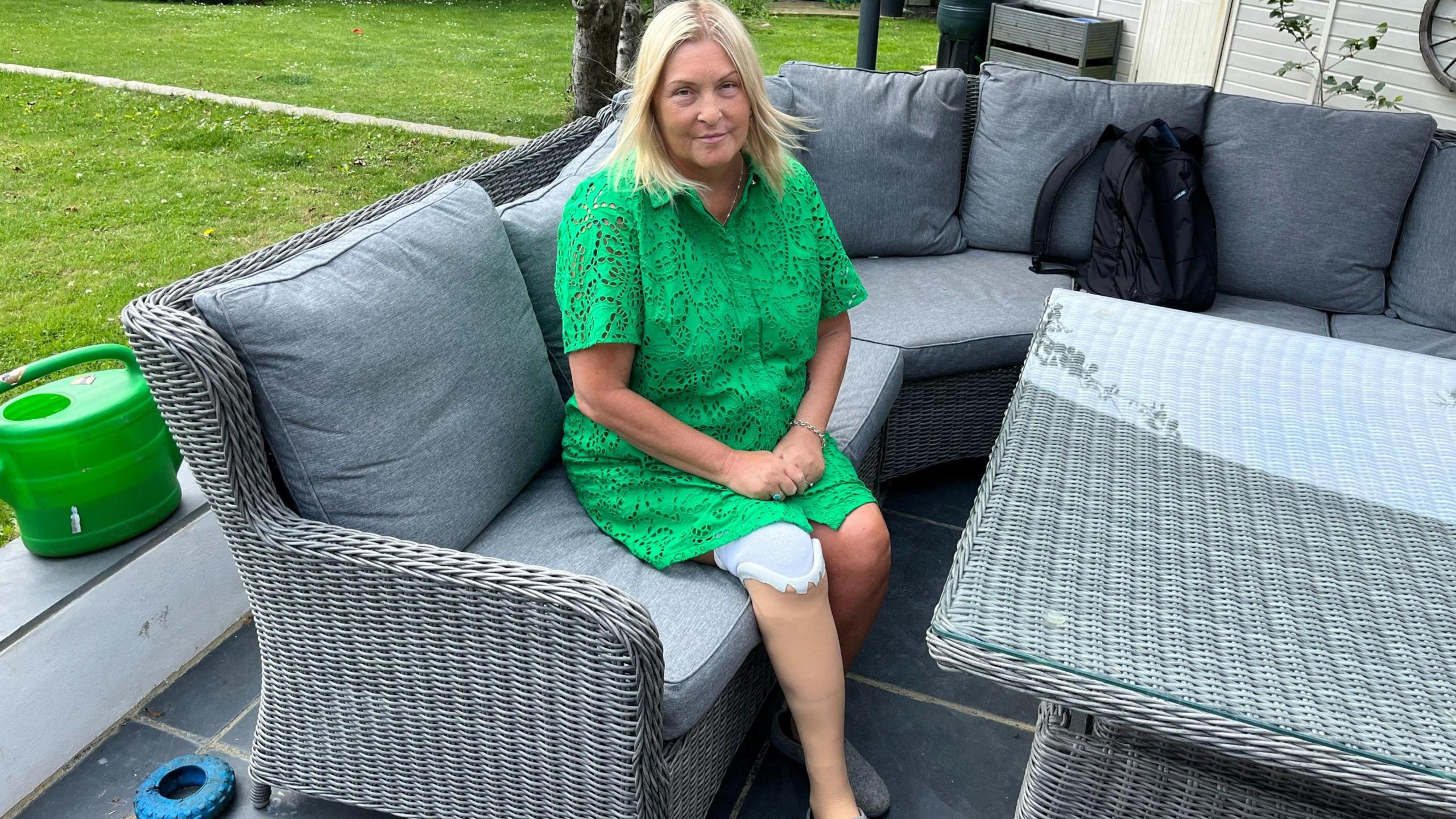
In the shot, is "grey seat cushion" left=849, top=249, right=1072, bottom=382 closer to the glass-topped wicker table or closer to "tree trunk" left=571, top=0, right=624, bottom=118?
the glass-topped wicker table

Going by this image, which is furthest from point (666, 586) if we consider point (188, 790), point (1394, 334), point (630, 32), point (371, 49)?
point (371, 49)

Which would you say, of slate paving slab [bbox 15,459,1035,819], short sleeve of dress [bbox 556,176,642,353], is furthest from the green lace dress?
slate paving slab [bbox 15,459,1035,819]

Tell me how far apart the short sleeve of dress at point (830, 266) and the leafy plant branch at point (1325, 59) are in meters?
3.59

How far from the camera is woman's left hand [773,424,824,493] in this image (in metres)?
1.73

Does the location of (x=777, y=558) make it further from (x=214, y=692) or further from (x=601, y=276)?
(x=214, y=692)

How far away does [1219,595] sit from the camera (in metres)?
1.28

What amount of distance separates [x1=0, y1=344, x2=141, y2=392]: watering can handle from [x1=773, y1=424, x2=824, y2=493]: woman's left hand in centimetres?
109

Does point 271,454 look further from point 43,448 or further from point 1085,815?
point 1085,815

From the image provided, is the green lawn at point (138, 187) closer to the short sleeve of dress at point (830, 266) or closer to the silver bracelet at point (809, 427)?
the silver bracelet at point (809, 427)

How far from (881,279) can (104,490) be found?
6.40ft

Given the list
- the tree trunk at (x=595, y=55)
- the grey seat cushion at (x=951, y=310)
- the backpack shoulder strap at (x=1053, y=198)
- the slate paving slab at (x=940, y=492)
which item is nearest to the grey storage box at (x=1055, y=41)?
the tree trunk at (x=595, y=55)

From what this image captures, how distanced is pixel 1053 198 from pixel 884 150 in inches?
20.2

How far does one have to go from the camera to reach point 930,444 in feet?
8.79

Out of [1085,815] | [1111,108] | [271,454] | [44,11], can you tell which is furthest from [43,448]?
[44,11]
